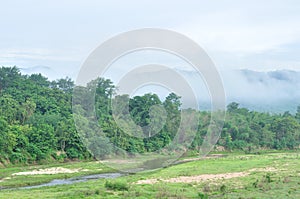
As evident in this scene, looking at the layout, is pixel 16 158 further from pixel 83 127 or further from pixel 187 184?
pixel 187 184

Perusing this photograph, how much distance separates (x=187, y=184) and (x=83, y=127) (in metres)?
16.2

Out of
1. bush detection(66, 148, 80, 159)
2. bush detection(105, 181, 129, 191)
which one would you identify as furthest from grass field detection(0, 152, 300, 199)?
bush detection(66, 148, 80, 159)

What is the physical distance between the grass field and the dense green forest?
462 centimetres

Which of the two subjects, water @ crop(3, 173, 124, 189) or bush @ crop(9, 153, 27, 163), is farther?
bush @ crop(9, 153, 27, 163)

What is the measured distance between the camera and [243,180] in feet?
88.4

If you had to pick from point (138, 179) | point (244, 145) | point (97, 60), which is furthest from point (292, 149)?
point (97, 60)

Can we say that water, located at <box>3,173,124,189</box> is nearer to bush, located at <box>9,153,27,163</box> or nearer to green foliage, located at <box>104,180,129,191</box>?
green foliage, located at <box>104,180,129,191</box>

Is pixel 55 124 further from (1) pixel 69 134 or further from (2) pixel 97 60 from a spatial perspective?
(2) pixel 97 60

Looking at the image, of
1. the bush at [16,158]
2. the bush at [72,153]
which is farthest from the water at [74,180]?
the bush at [72,153]

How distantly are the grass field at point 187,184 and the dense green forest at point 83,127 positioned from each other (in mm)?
4625

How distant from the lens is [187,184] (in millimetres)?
25938

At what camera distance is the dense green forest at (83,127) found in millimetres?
39438

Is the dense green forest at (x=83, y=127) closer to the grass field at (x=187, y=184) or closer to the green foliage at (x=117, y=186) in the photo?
the grass field at (x=187, y=184)

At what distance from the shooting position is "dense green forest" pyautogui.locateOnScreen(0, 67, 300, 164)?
39.4m
